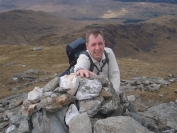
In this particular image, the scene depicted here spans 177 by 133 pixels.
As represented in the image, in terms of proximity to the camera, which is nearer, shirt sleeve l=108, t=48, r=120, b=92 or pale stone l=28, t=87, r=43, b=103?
pale stone l=28, t=87, r=43, b=103

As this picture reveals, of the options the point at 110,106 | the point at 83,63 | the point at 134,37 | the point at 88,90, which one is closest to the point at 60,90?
the point at 88,90

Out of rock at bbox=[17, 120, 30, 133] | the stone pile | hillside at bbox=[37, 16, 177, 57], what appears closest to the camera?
rock at bbox=[17, 120, 30, 133]

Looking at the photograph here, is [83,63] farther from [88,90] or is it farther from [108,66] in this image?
[108,66]

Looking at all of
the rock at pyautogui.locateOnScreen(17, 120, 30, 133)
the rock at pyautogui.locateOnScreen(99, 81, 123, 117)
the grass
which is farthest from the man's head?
the grass

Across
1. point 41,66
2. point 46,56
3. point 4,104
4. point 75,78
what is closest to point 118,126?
point 75,78

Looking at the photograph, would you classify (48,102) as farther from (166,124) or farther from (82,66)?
(166,124)

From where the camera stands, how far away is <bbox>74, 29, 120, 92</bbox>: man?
680 cm

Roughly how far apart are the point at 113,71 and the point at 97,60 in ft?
2.61

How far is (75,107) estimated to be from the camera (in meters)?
6.76

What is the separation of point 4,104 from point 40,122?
10409 mm

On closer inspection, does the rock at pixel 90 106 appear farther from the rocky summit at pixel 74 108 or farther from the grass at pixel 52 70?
the grass at pixel 52 70

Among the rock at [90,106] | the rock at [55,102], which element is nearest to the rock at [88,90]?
the rock at [90,106]

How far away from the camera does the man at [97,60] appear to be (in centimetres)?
680

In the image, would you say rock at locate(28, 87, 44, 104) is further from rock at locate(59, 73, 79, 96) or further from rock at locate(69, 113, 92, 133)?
rock at locate(69, 113, 92, 133)
